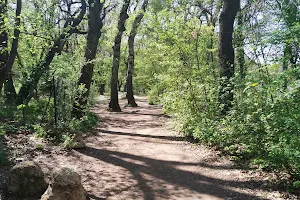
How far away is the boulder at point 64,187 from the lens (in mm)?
4277

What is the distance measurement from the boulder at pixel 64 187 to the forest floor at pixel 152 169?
2.13 ft

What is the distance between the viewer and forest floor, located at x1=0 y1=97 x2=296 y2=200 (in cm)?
512

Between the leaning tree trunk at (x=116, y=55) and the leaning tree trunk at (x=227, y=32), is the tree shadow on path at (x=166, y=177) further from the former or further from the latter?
the leaning tree trunk at (x=116, y=55)

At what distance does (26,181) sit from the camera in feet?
Result: 15.3

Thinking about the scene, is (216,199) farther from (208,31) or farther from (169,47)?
(208,31)

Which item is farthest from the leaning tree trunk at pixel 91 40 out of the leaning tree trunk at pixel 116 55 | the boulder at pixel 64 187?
the boulder at pixel 64 187

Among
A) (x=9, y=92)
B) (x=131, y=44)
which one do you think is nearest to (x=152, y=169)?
(x=9, y=92)

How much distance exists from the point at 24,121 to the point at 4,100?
540 cm

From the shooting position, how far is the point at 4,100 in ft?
44.5

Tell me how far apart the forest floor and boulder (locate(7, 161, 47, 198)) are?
96 cm

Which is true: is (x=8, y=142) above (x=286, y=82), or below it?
below

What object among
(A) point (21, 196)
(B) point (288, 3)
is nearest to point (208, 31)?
(B) point (288, 3)

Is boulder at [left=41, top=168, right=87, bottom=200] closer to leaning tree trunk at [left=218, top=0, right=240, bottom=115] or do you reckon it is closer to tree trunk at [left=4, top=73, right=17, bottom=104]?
leaning tree trunk at [left=218, top=0, right=240, bottom=115]

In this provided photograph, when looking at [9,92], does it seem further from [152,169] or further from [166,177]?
[166,177]
